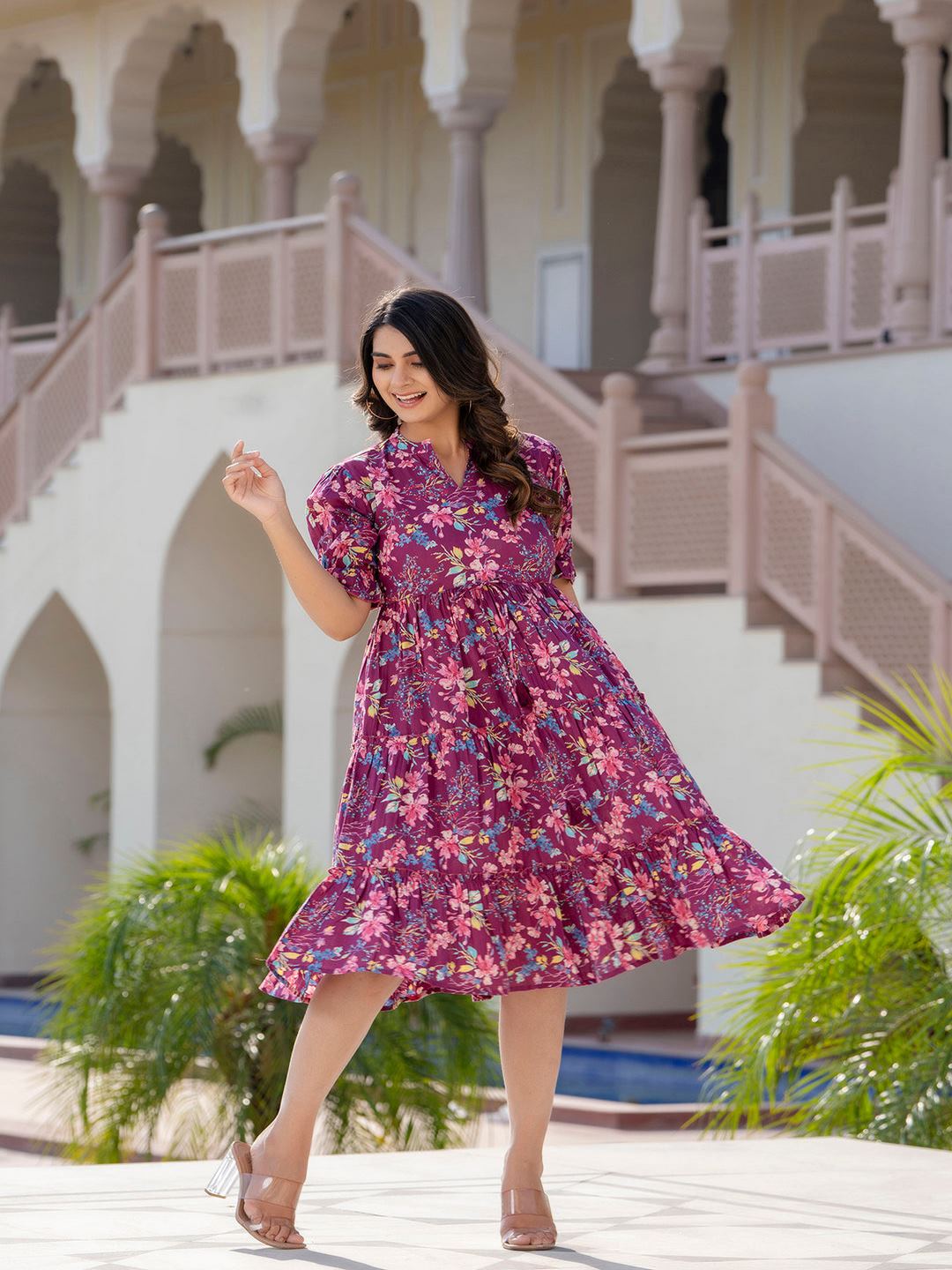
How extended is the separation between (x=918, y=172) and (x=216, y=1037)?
7.40 metres

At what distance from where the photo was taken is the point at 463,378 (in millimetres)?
4207

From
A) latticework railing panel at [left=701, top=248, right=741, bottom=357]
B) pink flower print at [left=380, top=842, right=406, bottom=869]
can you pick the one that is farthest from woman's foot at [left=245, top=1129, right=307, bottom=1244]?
latticework railing panel at [left=701, top=248, right=741, bottom=357]

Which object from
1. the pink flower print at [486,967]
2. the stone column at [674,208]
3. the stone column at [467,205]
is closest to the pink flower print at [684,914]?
the pink flower print at [486,967]

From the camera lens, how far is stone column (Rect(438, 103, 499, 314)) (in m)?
15.9

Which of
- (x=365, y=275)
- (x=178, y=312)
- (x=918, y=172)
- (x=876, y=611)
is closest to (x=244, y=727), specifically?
(x=178, y=312)

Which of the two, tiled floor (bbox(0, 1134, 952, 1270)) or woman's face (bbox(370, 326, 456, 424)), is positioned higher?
woman's face (bbox(370, 326, 456, 424))

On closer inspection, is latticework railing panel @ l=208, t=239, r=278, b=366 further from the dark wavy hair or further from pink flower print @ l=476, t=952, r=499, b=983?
pink flower print @ l=476, t=952, r=499, b=983

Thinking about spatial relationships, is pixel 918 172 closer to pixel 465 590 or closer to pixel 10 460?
pixel 10 460

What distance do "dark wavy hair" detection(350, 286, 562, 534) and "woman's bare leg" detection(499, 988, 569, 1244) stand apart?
2.80ft

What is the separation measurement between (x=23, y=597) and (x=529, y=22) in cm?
590

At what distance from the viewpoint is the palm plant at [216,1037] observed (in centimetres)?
786

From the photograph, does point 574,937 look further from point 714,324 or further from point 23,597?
point 23,597

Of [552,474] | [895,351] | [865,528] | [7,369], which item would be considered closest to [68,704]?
[7,369]

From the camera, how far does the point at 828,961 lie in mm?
6484
